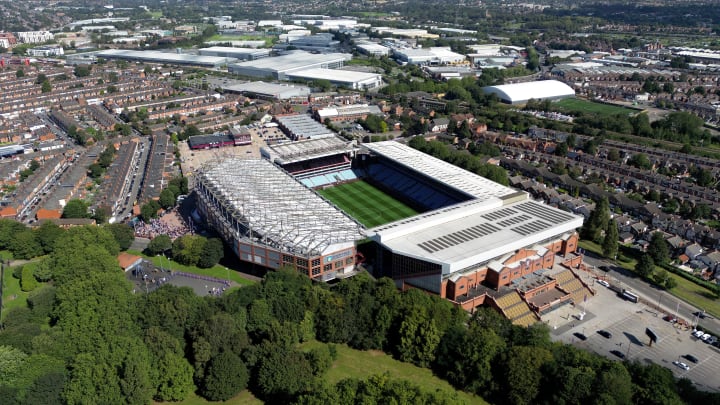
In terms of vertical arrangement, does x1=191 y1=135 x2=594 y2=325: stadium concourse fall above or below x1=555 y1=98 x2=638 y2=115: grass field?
above

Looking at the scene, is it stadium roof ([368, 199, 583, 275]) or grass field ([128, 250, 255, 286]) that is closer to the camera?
stadium roof ([368, 199, 583, 275])

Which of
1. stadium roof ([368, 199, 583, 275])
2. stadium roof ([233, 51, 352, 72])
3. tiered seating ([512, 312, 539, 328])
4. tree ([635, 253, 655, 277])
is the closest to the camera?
tiered seating ([512, 312, 539, 328])

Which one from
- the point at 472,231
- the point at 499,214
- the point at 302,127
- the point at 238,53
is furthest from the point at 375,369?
the point at 238,53

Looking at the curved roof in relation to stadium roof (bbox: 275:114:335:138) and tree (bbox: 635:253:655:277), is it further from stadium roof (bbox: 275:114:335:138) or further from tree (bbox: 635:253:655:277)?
tree (bbox: 635:253:655:277)

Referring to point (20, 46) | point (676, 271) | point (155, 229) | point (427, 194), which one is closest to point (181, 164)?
point (155, 229)

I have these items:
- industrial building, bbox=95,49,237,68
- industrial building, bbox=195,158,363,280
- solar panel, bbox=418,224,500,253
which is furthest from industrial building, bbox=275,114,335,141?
industrial building, bbox=95,49,237,68

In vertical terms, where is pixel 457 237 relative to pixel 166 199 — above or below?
above

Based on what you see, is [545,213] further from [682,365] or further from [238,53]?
[238,53]
